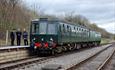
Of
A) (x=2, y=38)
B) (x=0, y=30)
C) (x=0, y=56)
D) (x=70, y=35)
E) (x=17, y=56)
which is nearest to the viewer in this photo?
(x=0, y=56)

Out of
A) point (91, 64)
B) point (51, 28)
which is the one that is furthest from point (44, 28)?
point (91, 64)

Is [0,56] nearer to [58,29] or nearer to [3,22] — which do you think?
[58,29]

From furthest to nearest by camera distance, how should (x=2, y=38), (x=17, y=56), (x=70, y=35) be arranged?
1. (x=2, y=38)
2. (x=70, y=35)
3. (x=17, y=56)

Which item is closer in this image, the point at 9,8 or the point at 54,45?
the point at 54,45

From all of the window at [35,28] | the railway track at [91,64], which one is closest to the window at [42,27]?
the window at [35,28]

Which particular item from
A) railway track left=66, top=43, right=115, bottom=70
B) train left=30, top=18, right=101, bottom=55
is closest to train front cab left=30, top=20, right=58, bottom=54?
train left=30, top=18, right=101, bottom=55

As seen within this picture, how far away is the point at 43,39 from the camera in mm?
26469

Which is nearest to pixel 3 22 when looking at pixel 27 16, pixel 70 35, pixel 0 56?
pixel 70 35

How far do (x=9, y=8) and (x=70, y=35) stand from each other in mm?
8670

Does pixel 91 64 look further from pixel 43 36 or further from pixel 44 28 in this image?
pixel 44 28

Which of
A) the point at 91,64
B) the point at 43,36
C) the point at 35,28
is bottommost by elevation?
the point at 91,64

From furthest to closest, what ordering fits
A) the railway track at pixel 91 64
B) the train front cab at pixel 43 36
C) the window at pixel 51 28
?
the window at pixel 51 28 < the train front cab at pixel 43 36 < the railway track at pixel 91 64

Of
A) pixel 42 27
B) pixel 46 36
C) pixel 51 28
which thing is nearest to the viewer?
pixel 46 36

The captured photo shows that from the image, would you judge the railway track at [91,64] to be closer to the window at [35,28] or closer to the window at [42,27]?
the window at [42,27]
